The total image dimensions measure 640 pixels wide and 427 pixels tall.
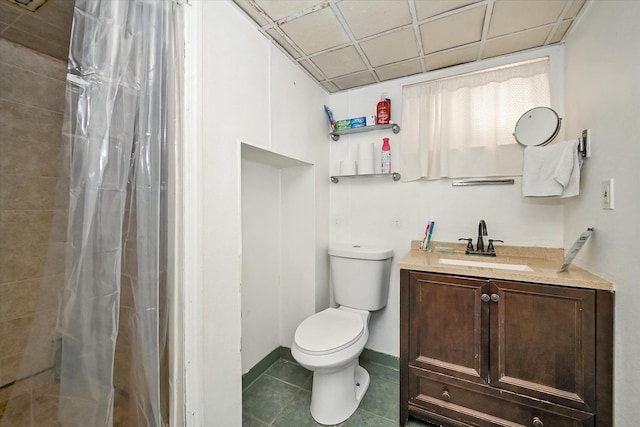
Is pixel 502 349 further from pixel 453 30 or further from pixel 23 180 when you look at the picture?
pixel 23 180

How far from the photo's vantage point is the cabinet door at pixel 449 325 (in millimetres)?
1188

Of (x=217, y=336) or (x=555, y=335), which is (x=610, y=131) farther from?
(x=217, y=336)

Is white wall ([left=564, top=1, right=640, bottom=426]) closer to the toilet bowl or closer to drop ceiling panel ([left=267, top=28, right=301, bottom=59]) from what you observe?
the toilet bowl

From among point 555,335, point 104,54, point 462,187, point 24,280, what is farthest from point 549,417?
point 24,280

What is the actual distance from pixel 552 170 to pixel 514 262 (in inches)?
20.5

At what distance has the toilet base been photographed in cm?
136

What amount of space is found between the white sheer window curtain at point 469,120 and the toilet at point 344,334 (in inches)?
27.2

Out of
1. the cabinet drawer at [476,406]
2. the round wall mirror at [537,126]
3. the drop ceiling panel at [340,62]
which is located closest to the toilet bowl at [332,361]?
the cabinet drawer at [476,406]

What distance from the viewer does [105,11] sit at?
75cm

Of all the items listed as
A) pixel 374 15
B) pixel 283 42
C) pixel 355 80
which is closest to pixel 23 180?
pixel 283 42

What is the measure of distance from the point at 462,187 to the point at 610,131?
28.1 inches

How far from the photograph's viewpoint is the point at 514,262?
143 centimetres

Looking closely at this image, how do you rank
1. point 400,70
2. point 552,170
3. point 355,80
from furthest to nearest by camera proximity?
point 355,80 → point 400,70 → point 552,170

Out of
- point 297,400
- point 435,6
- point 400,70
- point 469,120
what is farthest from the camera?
point 400,70
